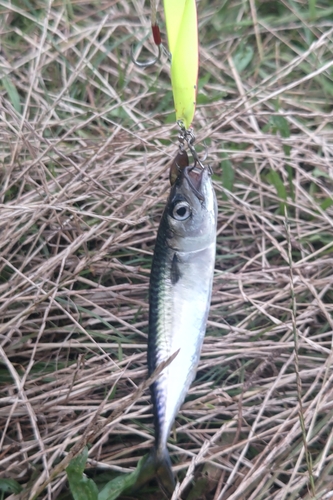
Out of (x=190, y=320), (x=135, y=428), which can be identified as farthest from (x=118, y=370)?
(x=190, y=320)

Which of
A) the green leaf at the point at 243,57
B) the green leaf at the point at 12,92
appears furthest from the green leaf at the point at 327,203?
the green leaf at the point at 12,92

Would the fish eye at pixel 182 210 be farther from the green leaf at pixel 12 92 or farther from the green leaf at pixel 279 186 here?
the green leaf at pixel 12 92

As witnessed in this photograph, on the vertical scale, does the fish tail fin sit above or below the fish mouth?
below

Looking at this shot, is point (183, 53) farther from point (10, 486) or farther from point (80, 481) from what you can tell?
point (10, 486)

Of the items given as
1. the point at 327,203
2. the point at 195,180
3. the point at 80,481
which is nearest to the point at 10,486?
the point at 80,481

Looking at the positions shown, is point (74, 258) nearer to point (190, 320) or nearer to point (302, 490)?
Result: point (190, 320)

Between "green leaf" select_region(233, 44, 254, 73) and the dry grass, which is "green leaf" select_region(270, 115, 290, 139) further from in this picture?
"green leaf" select_region(233, 44, 254, 73)

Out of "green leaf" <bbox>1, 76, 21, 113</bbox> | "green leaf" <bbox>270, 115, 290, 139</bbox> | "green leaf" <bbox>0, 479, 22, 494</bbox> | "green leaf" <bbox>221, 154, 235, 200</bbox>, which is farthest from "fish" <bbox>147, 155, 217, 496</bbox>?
"green leaf" <bbox>1, 76, 21, 113</bbox>
